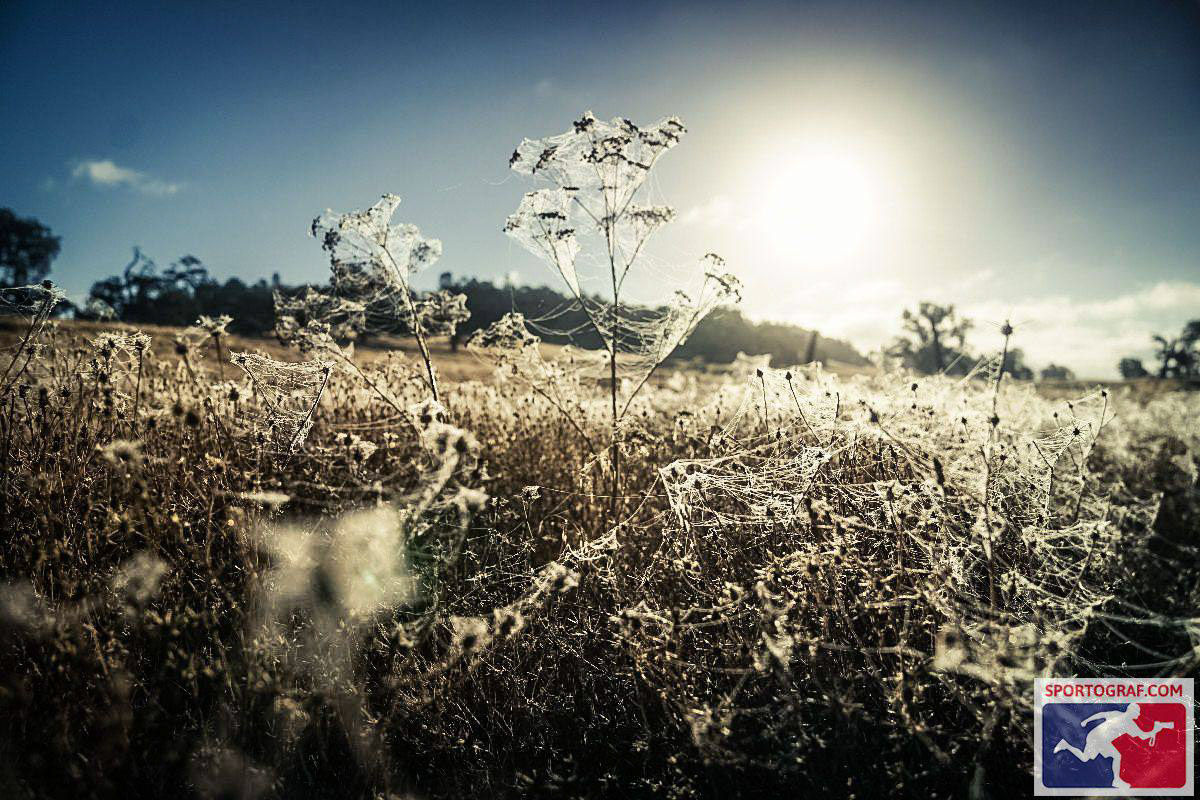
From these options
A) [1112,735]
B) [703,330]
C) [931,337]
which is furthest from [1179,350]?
[1112,735]

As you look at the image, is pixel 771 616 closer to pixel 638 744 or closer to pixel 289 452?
pixel 638 744

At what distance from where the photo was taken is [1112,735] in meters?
2.40

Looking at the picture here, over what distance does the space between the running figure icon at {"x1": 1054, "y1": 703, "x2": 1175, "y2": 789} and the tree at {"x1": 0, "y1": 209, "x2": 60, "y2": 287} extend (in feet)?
324

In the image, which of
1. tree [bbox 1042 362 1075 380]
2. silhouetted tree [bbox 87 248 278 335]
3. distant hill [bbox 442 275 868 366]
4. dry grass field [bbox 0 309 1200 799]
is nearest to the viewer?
dry grass field [bbox 0 309 1200 799]

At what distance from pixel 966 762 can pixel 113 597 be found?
3665 millimetres

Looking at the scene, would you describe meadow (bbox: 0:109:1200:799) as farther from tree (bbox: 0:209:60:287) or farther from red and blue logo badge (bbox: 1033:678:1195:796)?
tree (bbox: 0:209:60:287)

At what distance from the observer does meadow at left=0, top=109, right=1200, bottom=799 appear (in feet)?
6.61

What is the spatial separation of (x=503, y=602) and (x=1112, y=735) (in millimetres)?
2855

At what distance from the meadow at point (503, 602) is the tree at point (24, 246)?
95122 mm

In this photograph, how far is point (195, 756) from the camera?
76.9 inches

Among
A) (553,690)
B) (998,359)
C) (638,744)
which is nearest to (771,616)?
(638,744)

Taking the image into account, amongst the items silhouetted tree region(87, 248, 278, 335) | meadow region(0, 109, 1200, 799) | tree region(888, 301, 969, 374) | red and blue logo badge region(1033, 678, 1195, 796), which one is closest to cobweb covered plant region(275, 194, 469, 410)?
meadow region(0, 109, 1200, 799)

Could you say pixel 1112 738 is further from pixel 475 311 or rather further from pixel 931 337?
pixel 931 337

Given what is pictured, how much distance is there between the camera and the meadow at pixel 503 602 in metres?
2.01
